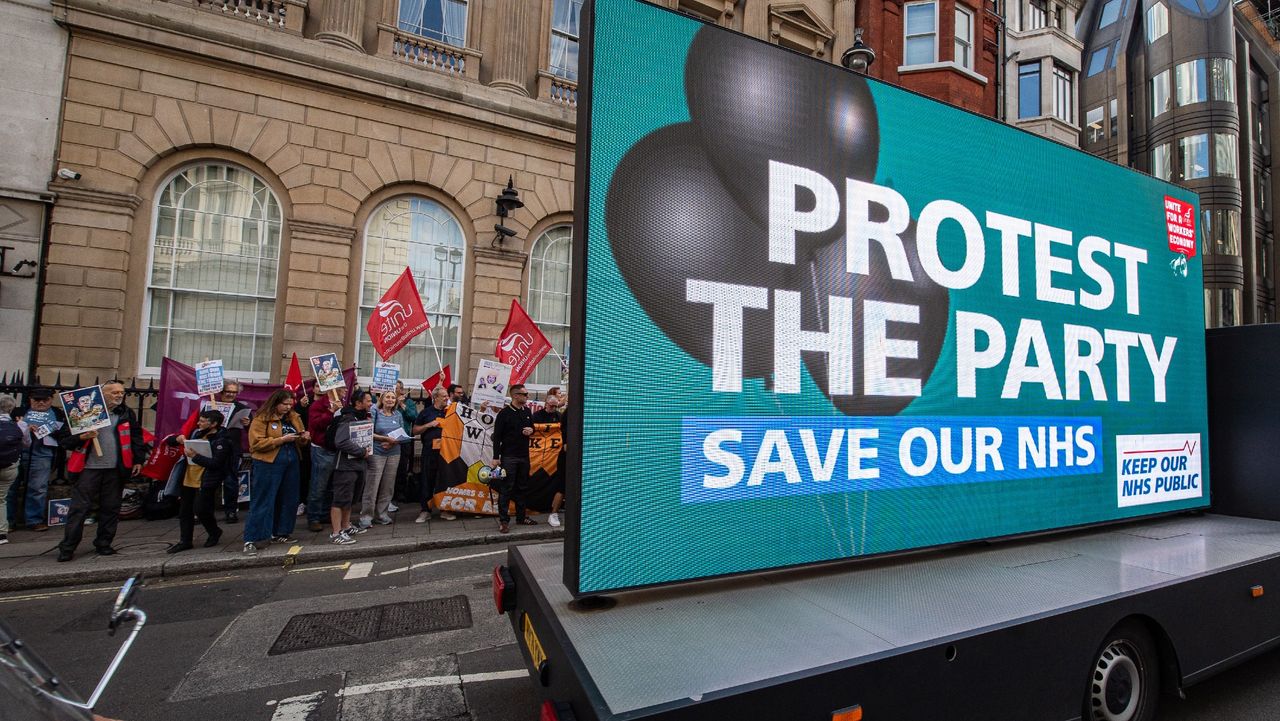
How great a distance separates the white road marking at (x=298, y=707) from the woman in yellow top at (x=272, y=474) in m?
4.07

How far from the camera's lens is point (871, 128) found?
10.8ft

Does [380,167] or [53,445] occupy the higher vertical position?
[380,167]

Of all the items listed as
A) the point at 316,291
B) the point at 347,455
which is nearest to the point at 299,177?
the point at 316,291

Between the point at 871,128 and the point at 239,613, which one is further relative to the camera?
the point at 239,613

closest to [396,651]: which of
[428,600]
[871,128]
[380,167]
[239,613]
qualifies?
[428,600]

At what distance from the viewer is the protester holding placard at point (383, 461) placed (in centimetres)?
816

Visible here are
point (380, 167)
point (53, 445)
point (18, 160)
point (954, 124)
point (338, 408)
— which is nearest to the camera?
point (954, 124)

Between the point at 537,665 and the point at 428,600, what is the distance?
339cm

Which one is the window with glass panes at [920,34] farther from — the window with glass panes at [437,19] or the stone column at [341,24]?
the stone column at [341,24]

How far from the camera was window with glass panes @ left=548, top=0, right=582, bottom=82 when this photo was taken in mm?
14469

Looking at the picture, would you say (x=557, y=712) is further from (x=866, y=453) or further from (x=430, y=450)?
(x=430, y=450)

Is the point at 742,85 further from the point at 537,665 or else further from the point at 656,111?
the point at 537,665

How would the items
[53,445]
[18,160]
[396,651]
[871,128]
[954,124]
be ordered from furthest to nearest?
[18,160], [53,445], [396,651], [954,124], [871,128]

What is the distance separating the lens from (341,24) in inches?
471
